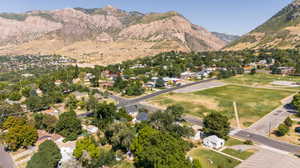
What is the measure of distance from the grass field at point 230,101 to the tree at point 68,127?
31246 mm

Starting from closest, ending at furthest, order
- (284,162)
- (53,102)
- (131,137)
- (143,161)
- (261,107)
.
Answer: (143,161)
(284,162)
(131,137)
(261,107)
(53,102)

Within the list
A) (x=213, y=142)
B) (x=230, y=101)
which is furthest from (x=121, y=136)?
(x=230, y=101)

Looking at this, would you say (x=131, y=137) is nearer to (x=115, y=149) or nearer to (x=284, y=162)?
(x=115, y=149)

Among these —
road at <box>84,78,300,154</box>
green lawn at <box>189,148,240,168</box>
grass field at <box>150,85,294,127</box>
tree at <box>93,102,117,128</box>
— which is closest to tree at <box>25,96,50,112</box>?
road at <box>84,78,300,154</box>

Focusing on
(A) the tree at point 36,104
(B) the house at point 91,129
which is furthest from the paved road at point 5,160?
(A) the tree at point 36,104

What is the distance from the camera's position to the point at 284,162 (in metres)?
30.9

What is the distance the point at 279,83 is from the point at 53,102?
339 feet

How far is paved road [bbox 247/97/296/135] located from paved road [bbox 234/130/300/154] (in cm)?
237

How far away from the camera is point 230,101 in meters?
68.2

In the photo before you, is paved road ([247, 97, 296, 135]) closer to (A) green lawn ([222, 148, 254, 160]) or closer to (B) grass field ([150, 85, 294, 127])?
(B) grass field ([150, 85, 294, 127])

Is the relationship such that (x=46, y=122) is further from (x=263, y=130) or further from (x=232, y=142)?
(x=263, y=130)

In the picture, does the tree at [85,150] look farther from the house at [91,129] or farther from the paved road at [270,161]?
the paved road at [270,161]

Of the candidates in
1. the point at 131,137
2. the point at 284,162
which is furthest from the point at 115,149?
the point at 284,162

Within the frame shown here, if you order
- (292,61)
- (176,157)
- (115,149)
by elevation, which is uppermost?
(292,61)
